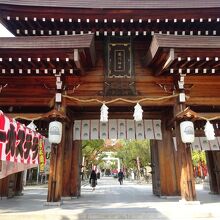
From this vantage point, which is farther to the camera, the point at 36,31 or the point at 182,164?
the point at 36,31

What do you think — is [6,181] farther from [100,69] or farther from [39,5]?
[39,5]

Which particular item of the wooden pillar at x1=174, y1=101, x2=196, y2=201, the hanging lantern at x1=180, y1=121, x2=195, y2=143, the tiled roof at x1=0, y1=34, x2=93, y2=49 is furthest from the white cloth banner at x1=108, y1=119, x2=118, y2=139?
the tiled roof at x1=0, y1=34, x2=93, y2=49

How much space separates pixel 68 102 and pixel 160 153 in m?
4.82

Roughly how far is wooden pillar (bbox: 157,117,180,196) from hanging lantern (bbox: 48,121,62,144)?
16.3ft

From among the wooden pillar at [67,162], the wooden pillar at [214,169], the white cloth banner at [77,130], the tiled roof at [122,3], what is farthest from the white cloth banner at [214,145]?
the wooden pillar at [67,162]

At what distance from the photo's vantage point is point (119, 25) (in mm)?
10680

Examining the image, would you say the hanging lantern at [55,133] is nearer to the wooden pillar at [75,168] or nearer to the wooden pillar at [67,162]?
the wooden pillar at [67,162]

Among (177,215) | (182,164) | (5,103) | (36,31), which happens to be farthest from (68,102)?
(177,215)

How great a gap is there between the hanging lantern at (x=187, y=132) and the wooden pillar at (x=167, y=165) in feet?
8.74

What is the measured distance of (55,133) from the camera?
30.0ft

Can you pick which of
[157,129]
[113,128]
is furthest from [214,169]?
[113,128]

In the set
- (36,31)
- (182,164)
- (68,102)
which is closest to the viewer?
(182,164)

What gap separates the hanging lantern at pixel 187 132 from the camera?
30.2ft

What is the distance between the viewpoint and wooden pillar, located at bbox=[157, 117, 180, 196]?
38.1ft
